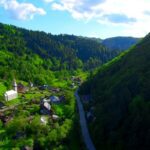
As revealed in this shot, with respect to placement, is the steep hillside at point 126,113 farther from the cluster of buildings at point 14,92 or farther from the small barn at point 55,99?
the cluster of buildings at point 14,92

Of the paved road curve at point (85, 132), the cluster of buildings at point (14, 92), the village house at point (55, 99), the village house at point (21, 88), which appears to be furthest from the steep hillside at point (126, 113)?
the village house at point (21, 88)

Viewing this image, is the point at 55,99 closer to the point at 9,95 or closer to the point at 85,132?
the point at 9,95

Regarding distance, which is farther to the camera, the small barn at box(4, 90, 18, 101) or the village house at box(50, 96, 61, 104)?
the small barn at box(4, 90, 18, 101)

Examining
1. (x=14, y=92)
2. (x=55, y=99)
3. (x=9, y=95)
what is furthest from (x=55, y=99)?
(x=14, y=92)

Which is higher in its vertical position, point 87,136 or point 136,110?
point 136,110

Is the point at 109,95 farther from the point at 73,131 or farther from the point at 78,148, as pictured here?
the point at 78,148

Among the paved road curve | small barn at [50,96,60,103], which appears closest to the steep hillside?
the paved road curve

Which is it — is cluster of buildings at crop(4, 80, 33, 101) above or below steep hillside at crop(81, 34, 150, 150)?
below

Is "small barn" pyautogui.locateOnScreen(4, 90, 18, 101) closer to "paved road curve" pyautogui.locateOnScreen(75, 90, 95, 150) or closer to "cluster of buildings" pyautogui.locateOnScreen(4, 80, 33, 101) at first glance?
"cluster of buildings" pyautogui.locateOnScreen(4, 80, 33, 101)

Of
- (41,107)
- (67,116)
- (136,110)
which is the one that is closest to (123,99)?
(136,110)
